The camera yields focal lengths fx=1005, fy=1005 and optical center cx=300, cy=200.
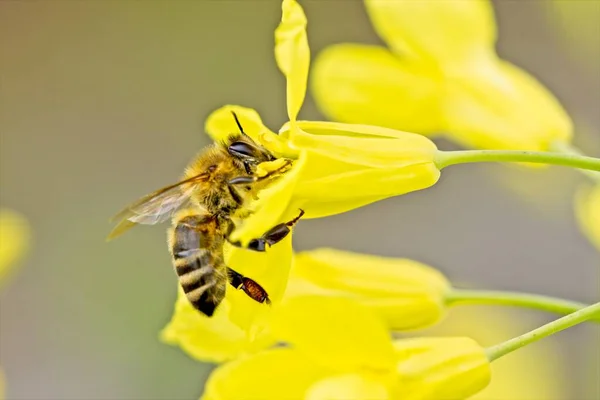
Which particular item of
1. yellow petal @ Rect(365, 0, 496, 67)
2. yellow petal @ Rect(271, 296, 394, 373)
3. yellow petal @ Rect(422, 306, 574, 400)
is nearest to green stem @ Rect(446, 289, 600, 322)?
yellow petal @ Rect(271, 296, 394, 373)

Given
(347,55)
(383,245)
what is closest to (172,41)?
(383,245)

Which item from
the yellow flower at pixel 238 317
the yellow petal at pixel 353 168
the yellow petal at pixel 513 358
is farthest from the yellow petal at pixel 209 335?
the yellow petal at pixel 513 358

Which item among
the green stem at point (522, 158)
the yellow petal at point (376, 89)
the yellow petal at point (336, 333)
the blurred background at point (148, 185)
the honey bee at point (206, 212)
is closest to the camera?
the green stem at point (522, 158)

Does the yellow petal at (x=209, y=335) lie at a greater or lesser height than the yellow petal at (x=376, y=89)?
lesser

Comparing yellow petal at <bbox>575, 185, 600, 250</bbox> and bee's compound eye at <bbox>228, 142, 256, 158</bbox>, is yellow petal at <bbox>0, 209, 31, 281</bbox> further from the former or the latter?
yellow petal at <bbox>575, 185, 600, 250</bbox>

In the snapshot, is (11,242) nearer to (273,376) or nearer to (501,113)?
(273,376)

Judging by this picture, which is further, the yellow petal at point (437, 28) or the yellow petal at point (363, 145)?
the yellow petal at point (437, 28)

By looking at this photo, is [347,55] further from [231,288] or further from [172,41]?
[172,41]

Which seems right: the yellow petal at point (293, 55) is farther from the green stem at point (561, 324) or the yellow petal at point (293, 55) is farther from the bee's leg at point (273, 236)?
the green stem at point (561, 324)
